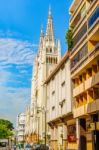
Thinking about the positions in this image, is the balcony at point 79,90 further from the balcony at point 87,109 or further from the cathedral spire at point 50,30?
the cathedral spire at point 50,30

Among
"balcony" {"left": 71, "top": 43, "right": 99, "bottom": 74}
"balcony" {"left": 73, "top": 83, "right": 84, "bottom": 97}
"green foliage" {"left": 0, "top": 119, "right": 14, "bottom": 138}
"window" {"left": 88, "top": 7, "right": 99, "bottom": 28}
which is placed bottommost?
"green foliage" {"left": 0, "top": 119, "right": 14, "bottom": 138}

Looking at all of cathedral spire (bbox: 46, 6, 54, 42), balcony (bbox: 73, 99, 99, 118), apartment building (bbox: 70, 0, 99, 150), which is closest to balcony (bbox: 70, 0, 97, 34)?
apartment building (bbox: 70, 0, 99, 150)

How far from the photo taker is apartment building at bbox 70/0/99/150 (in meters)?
45.0

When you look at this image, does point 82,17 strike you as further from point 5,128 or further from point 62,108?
point 5,128

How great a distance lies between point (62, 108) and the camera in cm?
6975

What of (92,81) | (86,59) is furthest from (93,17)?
(92,81)

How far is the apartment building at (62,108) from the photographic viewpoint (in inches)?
2489

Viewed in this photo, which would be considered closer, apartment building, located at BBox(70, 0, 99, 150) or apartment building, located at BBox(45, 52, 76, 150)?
apartment building, located at BBox(70, 0, 99, 150)

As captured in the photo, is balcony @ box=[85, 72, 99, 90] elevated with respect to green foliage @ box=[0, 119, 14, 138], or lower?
elevated

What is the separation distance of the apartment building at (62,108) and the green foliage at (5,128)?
268ft

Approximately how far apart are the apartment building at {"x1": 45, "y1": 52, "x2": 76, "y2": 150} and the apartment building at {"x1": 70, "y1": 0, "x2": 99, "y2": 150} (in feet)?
19.1

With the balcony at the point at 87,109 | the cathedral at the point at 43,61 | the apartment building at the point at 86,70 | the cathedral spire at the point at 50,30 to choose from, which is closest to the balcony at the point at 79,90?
the apartment building at the point at 86,70

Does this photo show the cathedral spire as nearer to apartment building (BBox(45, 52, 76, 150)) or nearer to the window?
apartment building (BBox(45, 52, 76, 150))

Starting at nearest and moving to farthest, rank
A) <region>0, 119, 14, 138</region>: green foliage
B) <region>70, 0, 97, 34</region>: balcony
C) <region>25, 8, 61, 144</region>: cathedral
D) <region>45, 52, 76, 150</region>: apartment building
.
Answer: <region>70, 0, 97, 34</region>: balcony < <region>45, 52, 76, 150</region>: apartment building < <region>25, 8, 61, 144</region>: cathedral < <region>0, 119, 14, 138</region>: green foliage
